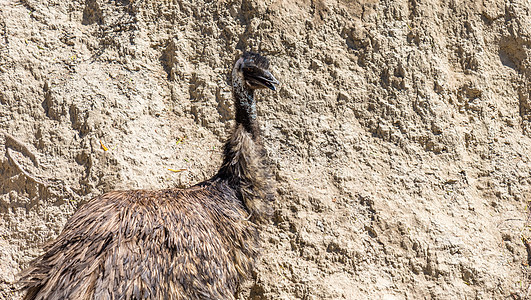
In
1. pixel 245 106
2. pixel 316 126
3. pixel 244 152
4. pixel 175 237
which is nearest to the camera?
pixel 175 237

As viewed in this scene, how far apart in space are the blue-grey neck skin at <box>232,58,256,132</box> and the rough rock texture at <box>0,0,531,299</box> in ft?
1.58

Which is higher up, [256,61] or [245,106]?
[256,61]

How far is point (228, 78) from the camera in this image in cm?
489

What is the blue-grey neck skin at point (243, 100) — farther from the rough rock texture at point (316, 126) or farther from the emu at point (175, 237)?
the rough rock texture at point (316, 126)

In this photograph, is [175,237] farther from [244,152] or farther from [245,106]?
[245,106]

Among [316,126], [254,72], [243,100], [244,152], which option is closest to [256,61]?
[254,72]

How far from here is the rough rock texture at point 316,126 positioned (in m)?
4.43

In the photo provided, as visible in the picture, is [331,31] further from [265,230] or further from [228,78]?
[265,230]

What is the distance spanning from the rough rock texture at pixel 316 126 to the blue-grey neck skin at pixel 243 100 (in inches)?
19.0

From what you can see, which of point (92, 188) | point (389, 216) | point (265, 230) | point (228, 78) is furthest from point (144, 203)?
point (389, 216)

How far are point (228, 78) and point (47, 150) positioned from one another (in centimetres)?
170

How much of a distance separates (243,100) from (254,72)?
252 mm

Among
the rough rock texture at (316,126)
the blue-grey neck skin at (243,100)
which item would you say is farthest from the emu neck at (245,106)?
the rough rock texture at (316,126)

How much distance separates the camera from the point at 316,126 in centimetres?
479
